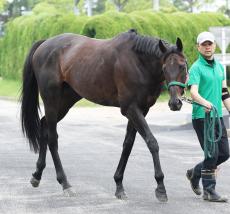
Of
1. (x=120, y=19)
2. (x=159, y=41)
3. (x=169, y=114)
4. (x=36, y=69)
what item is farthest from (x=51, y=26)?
(x=159, y=41)

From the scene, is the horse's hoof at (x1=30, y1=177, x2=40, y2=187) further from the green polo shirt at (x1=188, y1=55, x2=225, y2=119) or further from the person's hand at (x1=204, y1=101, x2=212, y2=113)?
the person's hand at (x1=204, y1=101, x2=212, y2=113)

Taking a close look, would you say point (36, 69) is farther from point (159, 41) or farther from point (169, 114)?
point (169, 114)

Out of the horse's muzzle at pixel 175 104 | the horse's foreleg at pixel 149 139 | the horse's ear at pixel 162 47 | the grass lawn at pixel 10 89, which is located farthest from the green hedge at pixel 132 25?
the horse's muzzle at pixel 175 104

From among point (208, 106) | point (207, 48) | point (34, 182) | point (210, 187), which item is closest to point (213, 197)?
point (210, 187)

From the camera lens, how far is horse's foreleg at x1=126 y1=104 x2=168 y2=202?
7.65 meters

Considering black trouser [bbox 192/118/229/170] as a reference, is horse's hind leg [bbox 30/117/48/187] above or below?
below

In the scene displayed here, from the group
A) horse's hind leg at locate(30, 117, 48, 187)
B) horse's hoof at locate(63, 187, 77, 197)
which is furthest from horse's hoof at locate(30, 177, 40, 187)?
horse's hoof at locate(63, 187, 77, 197)

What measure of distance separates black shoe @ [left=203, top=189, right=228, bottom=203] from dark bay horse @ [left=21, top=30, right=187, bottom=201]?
1.51 feet

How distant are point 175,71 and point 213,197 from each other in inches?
53.9

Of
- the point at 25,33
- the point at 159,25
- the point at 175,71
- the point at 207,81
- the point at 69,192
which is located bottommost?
the point at 25,33

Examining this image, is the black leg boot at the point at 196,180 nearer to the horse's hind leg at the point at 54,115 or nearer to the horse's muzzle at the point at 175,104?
the horse's muzzle at the point at 175,104

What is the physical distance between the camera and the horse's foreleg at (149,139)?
7.65 meters

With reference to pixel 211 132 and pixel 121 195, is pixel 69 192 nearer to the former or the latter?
pixel 121 195

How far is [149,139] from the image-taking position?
7.76 meters
